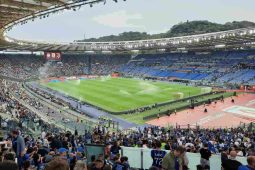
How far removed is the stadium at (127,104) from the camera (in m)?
9.37

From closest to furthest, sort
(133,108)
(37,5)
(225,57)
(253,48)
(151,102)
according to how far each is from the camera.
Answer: (37,5) < (133,108) < (151,102) < (253,48) < (225,57)

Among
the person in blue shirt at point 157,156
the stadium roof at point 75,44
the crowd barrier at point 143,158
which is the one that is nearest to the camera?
the crowd barrier at point 143,158

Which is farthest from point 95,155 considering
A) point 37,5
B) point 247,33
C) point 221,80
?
point 221,80

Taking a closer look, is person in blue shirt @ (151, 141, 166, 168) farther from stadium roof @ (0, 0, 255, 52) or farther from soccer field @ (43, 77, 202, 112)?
soccer field @ (43, 77, 202, 112)

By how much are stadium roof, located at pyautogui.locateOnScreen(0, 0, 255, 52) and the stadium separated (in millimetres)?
89

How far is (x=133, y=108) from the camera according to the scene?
140 feet

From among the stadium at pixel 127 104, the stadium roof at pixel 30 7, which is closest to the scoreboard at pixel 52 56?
the stadium at pixel 127 104

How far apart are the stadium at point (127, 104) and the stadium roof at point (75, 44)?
0.29ft

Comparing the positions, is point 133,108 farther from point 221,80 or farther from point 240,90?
point 221,80

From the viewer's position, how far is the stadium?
9367 mm

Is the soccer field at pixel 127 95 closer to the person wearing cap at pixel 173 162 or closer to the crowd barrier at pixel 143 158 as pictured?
the crowd barrier at pixel 143 158

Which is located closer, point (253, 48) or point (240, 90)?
point (240, 90)

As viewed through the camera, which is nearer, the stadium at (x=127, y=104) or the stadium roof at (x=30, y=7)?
the stadium at (x=127, y=104)

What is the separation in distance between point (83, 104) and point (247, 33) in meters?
28.6
